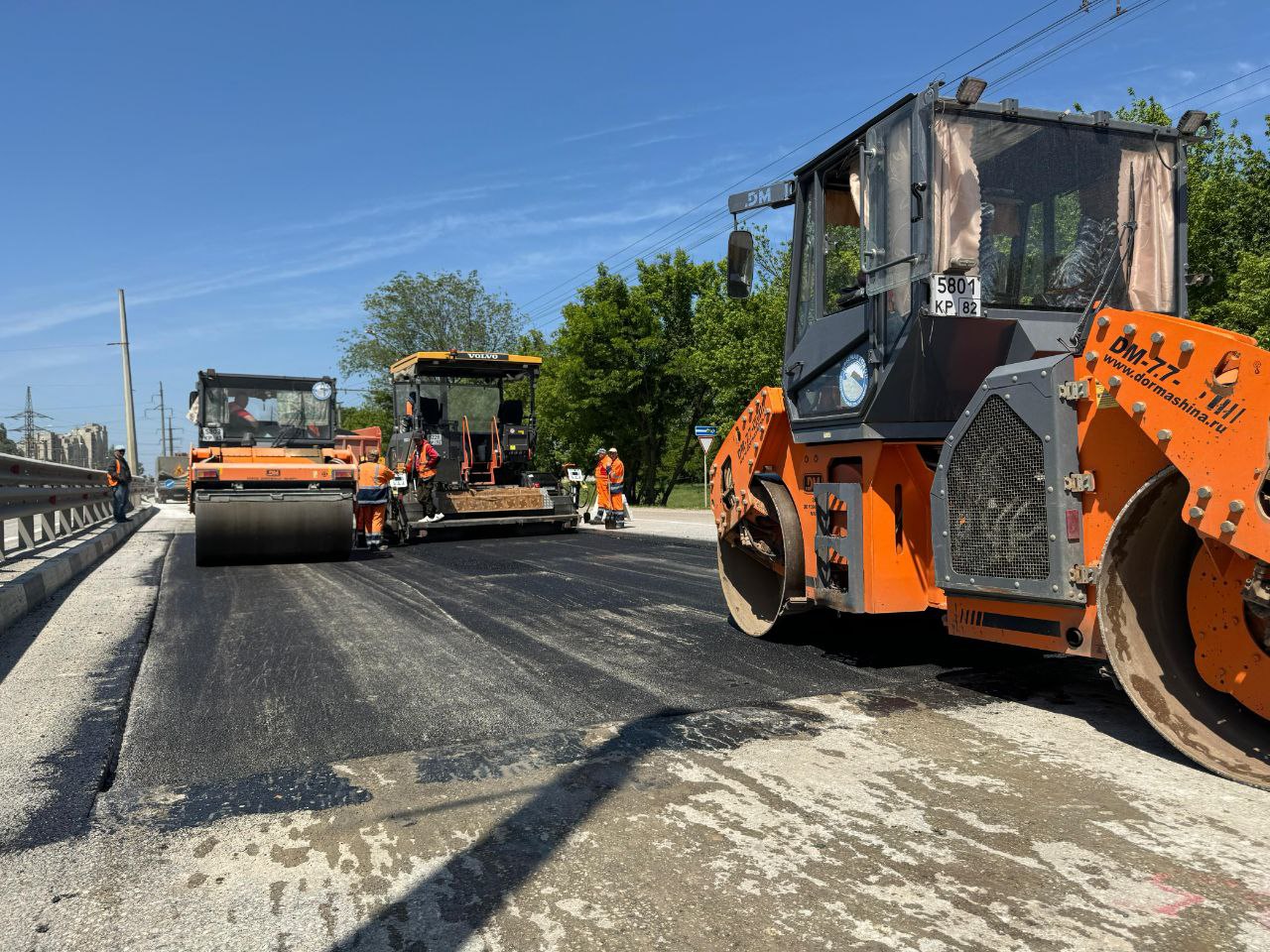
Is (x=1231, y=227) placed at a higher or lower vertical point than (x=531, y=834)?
higher

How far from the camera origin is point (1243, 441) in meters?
2.89

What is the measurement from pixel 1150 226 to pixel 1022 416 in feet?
5.32

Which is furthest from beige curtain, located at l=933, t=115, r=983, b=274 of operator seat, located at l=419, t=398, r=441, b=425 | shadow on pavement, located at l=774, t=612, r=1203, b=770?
operator seat, located at l=419, t=398, r=441, b=425

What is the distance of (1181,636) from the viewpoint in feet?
11.2

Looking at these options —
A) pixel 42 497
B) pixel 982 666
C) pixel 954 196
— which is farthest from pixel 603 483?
pixel 954 196

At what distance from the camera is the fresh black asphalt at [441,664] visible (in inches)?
159

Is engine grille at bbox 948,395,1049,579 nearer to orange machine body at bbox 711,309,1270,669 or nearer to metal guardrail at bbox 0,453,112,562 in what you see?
orange machine body at bbox 711,309,1270,669

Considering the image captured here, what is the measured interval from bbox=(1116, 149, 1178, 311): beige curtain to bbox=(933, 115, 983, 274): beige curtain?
0.88m

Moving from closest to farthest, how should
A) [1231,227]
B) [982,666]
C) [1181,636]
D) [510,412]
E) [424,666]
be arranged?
1. [1181,636]
2. [982,666]
3. [424,666]
4. [510,412]
5. [1231,227]

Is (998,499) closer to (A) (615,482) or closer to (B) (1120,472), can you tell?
(B) (1120,472)

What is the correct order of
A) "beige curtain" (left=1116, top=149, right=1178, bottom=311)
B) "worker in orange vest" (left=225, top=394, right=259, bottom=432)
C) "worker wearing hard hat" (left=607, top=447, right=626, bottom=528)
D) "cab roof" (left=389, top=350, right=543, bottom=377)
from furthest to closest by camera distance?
1. "worker wearing hard hat" (left=607, top=447, right=626, bottom=528)
2. "cab roof" (left=389, top=350, right=543, bottom=377)
3. "worker in orange vest" (left=225, top=394, right=259, bottom=432)
4. "beige curtain" (left=1116, top=149, right=1178, bottom=311)

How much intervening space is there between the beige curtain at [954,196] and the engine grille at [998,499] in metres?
0.75

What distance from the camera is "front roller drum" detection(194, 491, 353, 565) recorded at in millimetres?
10805

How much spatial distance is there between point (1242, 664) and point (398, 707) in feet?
11.4
